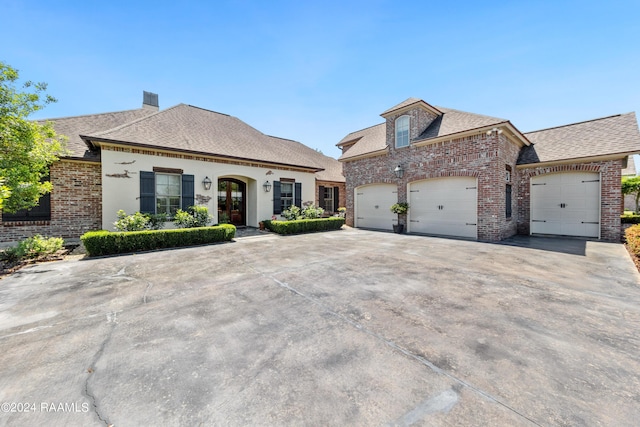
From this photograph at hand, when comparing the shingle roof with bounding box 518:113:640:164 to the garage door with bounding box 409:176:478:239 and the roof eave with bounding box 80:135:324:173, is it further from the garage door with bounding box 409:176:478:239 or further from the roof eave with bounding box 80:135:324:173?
the roof eave with bounding box 80:135:324:173

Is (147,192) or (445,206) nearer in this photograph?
(147,192)

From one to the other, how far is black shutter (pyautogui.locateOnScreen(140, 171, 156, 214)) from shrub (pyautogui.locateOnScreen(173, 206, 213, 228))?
888mm

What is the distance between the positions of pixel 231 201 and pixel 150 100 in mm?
7798

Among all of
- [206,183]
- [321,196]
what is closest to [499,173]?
[321,196]

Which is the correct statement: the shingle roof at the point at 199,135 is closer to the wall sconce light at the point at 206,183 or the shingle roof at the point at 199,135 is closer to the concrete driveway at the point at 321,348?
the wall sconce light at the point at 206,183

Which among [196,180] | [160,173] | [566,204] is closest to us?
[160,173]

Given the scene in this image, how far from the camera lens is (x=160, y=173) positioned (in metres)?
9.25

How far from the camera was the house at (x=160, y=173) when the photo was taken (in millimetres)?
8273

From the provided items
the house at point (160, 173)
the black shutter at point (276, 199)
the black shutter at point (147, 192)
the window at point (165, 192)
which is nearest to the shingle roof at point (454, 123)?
the house at point (160, 173)

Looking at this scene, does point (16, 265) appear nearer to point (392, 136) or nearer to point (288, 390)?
point (288, 390)

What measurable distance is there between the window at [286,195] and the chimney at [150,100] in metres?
8.61

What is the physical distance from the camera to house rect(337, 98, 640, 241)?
8859 mm

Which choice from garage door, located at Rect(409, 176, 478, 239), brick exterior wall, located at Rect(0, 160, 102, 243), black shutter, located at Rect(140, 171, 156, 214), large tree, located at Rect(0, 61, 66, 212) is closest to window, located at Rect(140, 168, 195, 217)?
black shutter, located at Rect(140, 171, 156, 214)

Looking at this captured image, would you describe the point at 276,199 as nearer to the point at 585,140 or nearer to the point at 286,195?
the point at 286,195
